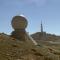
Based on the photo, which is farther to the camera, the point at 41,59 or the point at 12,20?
the point at 12,20

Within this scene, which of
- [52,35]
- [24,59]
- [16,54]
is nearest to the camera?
[24,59]

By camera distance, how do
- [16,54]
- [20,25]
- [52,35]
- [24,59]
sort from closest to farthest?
[24,59] → [16,54] → [20,25] → [52,35]

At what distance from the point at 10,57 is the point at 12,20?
23.4 meters

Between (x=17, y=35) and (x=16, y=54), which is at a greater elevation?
(x=17, y=35)

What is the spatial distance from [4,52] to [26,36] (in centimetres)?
2209

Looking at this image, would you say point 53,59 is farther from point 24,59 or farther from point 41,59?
point 24,59

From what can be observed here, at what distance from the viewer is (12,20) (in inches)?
1578

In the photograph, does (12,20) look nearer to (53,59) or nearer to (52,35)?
(53,59)

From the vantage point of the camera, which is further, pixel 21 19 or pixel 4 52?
pixel 21 19

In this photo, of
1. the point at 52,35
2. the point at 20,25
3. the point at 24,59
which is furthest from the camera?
the point at 52,35

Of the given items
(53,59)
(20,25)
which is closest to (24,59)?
(53,59)

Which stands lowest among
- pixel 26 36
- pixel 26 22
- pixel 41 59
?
pixel 41 59

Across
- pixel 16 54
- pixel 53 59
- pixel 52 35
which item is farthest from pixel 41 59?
pixel 52 35

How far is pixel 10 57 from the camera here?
56.1ft
